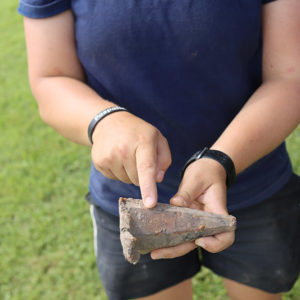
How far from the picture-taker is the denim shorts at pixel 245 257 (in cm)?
211

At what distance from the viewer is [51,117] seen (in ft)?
6.35

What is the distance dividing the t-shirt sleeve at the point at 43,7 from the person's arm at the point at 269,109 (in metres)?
0.90

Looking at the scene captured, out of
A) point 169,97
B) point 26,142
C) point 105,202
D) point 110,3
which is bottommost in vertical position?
point 26,142

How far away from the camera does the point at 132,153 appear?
1471mm

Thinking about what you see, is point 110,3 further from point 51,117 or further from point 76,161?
point 76,161

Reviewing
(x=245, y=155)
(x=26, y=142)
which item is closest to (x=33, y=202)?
(x=26, y=142)

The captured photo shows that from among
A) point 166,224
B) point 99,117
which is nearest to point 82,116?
point 99,117

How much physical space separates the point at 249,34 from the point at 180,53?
309mm

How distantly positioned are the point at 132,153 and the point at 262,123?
2.02 ft

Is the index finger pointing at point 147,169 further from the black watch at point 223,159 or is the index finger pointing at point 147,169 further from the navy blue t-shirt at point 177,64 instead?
the navy blue t-shirt at point 177,64

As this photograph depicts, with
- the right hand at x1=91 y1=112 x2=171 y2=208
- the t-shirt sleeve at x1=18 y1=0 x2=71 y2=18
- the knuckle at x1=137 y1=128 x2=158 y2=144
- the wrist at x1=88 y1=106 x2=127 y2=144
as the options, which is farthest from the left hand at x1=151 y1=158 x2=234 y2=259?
the t-shirt sleeve at x1=18 y1=0 x2=71 y2=18

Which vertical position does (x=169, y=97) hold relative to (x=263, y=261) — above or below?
above

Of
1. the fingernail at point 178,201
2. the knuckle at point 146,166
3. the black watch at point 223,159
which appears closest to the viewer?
the knuckle at point 146,166

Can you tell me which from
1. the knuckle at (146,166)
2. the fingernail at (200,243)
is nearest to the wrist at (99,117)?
the knuckle at (146,166)
